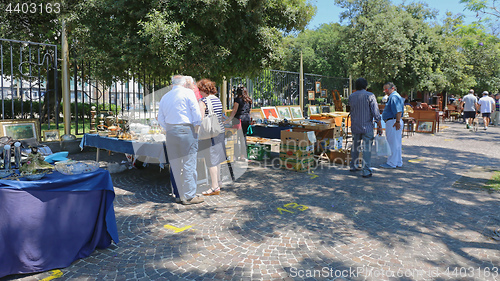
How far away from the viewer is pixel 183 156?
17.7 feet

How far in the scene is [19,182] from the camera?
126 inches

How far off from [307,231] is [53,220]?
111 inches

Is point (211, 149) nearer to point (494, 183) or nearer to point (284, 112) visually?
point (494, 183)

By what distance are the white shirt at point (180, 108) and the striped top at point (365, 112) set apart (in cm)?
346

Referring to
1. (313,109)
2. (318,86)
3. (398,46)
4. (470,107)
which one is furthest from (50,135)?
(470,107)

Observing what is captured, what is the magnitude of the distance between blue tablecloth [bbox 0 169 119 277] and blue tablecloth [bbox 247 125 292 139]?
512 cm

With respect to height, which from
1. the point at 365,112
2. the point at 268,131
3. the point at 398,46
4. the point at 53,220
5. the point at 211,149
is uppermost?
the point at 398,46

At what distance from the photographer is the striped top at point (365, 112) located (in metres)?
7.03

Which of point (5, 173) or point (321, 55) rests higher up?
point (321, 55)

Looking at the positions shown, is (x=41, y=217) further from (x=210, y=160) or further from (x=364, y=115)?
(x=364, y=115)

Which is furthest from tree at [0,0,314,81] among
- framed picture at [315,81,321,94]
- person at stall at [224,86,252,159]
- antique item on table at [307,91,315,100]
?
framed picture at [315,81,321,94]

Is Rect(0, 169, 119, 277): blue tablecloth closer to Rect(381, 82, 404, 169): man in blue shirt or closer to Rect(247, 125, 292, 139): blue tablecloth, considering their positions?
Rect(247, 125, 292, 139): blue tablecloth

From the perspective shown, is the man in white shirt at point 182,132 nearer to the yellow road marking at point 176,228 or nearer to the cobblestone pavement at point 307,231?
the cobblestone pavement at point 307,231

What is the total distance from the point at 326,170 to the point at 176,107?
4.10m
